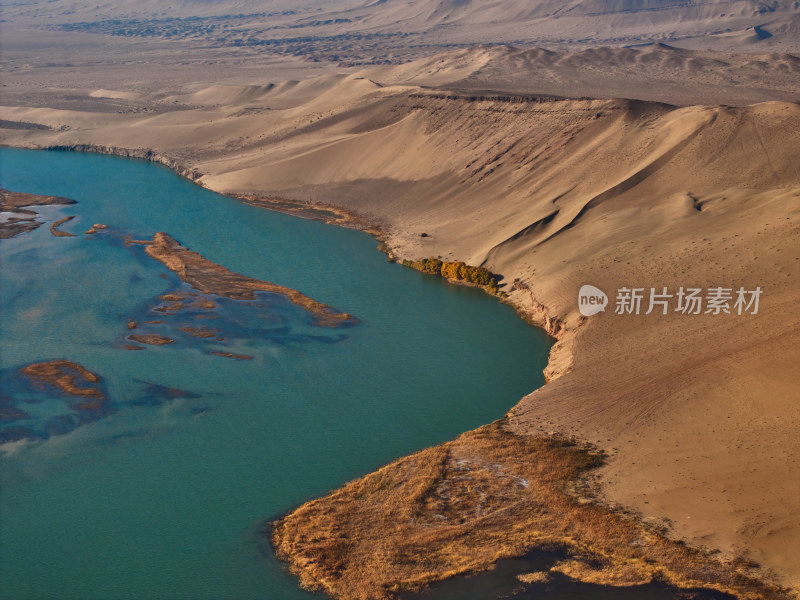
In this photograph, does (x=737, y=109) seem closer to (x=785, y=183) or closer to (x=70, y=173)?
(x=785, y=183)

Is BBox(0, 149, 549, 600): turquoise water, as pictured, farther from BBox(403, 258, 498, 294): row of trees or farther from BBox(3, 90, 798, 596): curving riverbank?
BBox(3, 90, 798, 596): curving riverbank

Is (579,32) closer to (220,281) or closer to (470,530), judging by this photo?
(220,281)

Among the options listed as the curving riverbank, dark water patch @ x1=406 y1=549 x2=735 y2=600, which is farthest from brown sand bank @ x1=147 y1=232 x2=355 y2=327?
dark water patch @ x1=406 y1=549 x2=735 y2=600

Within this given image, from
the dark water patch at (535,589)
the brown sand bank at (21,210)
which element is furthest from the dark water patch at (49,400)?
the brown sand bank at (21,210)

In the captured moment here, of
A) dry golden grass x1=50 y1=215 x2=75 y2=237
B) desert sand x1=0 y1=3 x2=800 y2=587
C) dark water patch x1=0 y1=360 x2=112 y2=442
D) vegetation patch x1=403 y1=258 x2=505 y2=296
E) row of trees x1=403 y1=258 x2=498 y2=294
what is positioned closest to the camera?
desert sand x1=0 y1=3 x2=800 y2=587

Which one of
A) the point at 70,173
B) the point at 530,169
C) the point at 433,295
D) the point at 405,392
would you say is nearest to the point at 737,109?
the point at 530,169

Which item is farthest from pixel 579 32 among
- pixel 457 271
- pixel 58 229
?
pixel 457 271
